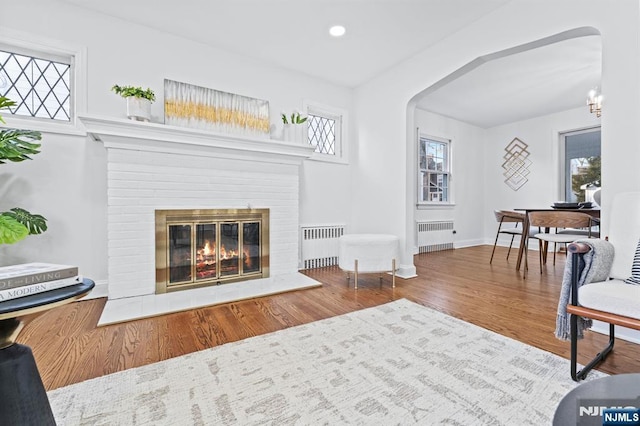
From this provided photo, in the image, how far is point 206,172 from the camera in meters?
2.87

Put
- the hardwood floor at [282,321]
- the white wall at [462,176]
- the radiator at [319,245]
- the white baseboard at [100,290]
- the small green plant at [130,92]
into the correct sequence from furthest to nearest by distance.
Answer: the white wall at [462,176] → the radiator at [319,245] → the white baseboard at [100,290] → the small green plant at [130,92] → the hardwood floor at [282,321]

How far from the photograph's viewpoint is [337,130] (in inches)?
162

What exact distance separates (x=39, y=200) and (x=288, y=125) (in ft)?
7.86

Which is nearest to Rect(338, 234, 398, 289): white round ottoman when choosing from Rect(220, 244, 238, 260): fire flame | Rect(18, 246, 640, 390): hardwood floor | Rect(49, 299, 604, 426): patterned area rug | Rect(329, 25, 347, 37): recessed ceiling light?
Rect(18, 246, 640, 390): hardwood floor

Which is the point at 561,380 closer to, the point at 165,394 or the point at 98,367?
the point at 165,394

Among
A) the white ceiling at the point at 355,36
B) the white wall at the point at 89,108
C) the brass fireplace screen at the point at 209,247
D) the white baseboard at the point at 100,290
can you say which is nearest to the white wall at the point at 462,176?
the white ceiling at the point at 355,36

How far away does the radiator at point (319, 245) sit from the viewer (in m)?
3.70

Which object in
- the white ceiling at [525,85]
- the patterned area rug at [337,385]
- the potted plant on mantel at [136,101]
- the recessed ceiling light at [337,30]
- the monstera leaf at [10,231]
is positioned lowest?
the patterned area rug at [337,385]


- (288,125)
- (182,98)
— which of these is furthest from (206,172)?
(288,125)

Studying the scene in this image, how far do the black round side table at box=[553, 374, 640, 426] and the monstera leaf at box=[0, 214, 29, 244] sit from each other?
2.60 metres

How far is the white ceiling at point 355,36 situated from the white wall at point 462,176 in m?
1.11

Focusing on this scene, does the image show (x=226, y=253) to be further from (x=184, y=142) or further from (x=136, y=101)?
(x=136, y=101)

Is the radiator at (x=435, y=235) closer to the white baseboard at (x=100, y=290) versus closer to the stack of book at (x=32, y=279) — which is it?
the white baseboard at (x=100, y=290)

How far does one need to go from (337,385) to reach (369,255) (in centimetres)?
165
